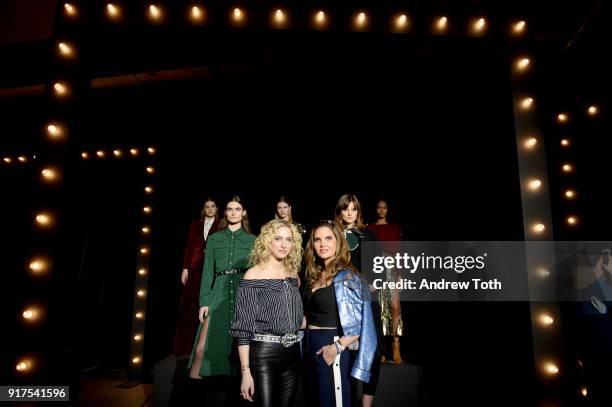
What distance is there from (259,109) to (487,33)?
11.3 ft

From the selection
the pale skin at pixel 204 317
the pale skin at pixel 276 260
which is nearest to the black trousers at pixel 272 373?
the pale skin at pixel 276 260

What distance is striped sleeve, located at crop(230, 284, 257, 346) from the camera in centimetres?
194

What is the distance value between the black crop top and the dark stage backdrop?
282cm

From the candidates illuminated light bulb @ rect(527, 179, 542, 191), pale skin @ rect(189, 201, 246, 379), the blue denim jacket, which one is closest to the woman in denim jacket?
the blue denim jacket

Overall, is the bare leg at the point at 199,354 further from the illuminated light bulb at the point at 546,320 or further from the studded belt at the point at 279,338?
the illuminated light bulb at the point at 546,320

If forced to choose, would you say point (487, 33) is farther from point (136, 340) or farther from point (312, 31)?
point (136, 340)

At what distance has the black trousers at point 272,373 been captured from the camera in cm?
188

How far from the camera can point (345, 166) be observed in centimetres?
518

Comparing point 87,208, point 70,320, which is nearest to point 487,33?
point 87,208

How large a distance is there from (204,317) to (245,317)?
136 centimetres

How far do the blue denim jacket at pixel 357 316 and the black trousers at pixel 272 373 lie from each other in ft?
1.39

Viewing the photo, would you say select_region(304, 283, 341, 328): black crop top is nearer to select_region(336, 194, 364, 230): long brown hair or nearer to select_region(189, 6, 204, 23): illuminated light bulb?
select_region(336, 194, 364, 230): long brown hair

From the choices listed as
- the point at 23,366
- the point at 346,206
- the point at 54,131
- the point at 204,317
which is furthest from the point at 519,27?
the point at 23,366

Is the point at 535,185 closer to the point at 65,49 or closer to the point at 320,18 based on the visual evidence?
the point at 320,18
